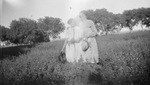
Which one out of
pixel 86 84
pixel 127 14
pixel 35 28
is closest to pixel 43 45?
pixel 35 28

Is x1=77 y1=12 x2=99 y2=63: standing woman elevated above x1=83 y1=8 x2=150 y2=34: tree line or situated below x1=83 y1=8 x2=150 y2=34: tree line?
below

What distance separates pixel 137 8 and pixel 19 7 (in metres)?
4.12

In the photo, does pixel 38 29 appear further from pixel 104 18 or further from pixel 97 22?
pixel 104 18

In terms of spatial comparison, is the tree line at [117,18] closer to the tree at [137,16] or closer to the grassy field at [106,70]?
the tree at [137,16]

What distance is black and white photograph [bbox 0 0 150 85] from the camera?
9.52ft

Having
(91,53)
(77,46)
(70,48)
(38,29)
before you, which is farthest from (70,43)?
(38,29)

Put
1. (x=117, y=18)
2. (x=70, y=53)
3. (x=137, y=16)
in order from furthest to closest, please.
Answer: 1. (x=137, y=16)
2. (x=117, y=18)
3. (x=70, y=53)

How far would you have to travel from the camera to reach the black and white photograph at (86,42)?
2.90m

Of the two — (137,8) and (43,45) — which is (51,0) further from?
(137,8)

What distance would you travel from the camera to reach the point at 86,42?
3252 mm

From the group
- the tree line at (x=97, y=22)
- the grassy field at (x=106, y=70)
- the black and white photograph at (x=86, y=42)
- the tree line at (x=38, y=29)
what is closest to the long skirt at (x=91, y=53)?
the black and white photograph at (x=86, y=42)

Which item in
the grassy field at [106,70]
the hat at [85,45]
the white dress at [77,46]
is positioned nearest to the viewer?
the grassy field at [106,70]

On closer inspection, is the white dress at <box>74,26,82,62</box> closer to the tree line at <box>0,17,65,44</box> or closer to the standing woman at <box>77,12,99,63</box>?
the standing woman at <box>77,12,99,63</box>

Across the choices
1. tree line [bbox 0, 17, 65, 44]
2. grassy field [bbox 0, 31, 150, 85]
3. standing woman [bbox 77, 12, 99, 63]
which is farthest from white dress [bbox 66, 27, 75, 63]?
tree line [bbox 0, 17, 65, 44]
